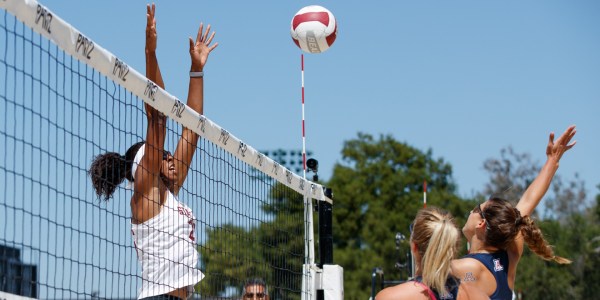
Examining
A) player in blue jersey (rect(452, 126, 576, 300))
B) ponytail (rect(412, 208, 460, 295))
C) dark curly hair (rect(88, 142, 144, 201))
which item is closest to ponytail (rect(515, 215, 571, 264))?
player in blue jersey (rect(452, 126, 576, 300))

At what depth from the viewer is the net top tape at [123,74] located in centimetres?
448

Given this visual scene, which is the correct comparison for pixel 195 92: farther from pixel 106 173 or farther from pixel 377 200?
pixel 377 200

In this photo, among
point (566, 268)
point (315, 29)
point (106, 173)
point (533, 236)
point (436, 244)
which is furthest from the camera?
point (566, 268)

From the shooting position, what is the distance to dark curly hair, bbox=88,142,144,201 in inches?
Result: 202

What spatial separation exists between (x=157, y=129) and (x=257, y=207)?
86.6 inches

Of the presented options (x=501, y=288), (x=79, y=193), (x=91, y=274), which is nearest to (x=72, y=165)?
(x=79, y=193)

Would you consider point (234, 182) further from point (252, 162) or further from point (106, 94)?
point (106, 94)

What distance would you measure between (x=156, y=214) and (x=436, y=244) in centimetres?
140

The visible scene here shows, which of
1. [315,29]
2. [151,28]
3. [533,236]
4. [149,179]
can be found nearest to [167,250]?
[149,179]

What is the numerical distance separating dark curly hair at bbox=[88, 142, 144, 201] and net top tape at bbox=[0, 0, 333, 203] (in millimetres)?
367

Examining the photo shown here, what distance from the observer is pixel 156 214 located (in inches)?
203

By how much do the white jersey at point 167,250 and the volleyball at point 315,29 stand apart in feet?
14.2

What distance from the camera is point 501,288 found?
532 centimetres

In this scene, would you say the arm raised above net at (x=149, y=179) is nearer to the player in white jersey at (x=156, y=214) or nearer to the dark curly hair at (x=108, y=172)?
the player in white jersey at (x=156, y=214)
